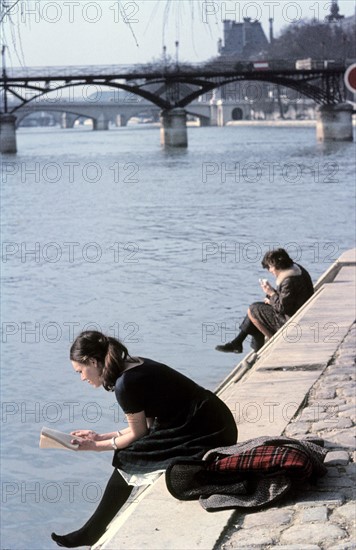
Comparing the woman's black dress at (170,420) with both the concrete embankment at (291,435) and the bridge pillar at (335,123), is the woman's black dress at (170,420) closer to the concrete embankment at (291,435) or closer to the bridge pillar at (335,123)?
the concrete embankment at (291,435)

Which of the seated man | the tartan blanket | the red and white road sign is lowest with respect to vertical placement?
the seated man

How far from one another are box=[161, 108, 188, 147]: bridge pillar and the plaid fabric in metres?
72.7

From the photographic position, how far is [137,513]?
5.03 meters

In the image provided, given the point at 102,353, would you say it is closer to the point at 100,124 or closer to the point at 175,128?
the point at 175,128

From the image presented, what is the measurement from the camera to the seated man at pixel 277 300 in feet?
33.1

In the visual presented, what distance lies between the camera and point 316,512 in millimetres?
4863

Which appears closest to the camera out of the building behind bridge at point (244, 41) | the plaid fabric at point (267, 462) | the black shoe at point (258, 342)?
the plaid fabric at point (267, 462)

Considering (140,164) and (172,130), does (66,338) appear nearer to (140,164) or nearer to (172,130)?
(140,164)

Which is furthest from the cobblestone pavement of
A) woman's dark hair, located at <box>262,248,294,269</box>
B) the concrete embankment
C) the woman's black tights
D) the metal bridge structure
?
the metal bridge structure

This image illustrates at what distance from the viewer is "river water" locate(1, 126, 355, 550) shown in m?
9.48

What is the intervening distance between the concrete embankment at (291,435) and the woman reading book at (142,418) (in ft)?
0.40

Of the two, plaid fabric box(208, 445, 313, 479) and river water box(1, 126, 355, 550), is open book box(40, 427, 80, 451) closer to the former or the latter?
plaid fabric box(208, 445, 313, 479)

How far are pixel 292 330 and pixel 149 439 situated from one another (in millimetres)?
4001

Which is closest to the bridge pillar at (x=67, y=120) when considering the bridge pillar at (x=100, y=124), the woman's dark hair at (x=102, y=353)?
the bridge pillar at (x=100, y=124)
